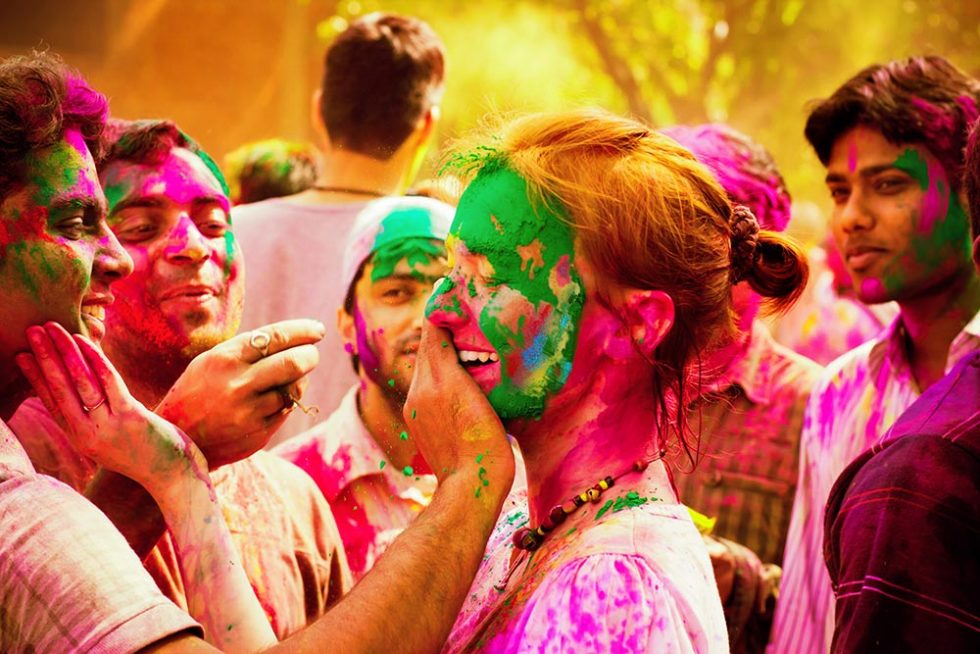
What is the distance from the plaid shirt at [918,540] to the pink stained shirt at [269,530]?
115 centimetres

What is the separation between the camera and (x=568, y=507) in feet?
7.16

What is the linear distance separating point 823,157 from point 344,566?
228 centimetres

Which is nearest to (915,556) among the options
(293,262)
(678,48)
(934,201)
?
(934,201)

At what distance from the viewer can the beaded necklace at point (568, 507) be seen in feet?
7.14

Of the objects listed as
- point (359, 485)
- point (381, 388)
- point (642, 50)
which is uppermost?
point (642, 50)

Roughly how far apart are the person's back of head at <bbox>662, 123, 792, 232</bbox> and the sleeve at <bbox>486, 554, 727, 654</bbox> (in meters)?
2.31

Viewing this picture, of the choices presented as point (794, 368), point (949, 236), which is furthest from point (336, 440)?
point (949, 236)

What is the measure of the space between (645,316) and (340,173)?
8.28ft

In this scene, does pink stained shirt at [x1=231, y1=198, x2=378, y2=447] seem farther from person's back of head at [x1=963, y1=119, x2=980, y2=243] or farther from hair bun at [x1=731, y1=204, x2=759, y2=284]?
person's back of head at [x1=963, y1=119, x2=980, y2=243]

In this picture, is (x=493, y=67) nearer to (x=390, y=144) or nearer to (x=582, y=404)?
(x=390, y=144)

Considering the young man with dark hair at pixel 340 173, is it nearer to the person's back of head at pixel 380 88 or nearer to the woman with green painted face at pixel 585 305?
the person's back of head at pixel 380 88

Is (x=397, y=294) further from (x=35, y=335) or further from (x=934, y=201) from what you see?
(x=934, y=201)

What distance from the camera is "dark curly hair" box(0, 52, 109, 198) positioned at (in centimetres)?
226

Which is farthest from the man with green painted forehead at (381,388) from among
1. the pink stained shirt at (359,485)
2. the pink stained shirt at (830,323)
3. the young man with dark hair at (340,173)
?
the pink stained shirt at (830,323)
